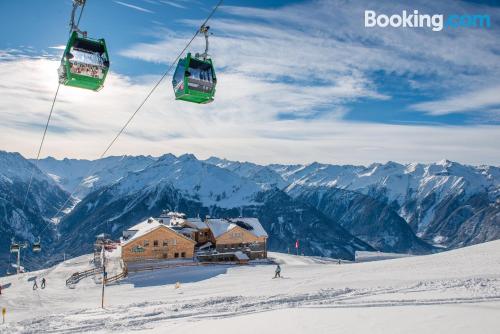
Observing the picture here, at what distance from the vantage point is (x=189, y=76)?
20484mm

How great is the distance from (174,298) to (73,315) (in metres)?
7.48

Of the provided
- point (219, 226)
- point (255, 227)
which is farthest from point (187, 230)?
point (255, 227)

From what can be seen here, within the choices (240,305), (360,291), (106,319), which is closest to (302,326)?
(240,305)

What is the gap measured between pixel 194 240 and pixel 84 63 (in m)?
59.0

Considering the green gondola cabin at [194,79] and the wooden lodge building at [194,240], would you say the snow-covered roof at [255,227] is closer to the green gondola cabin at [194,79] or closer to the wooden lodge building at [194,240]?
the wooden lodge building at [194,240]

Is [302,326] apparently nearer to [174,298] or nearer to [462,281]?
[462,281]

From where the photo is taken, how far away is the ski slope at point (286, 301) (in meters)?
17.8

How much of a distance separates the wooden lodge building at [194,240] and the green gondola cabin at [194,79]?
46.8m

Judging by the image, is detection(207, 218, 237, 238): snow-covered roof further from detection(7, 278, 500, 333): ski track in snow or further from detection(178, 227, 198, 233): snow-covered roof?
detection(7, 278, 500, 333): ski track in snow

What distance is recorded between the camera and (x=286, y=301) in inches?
1098

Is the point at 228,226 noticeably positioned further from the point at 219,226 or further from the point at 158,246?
the point at 158,246

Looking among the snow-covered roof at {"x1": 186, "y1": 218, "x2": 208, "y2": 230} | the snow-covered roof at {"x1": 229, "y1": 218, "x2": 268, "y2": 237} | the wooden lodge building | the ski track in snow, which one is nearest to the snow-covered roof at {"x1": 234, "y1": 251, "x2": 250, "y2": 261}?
the wooden lodge building

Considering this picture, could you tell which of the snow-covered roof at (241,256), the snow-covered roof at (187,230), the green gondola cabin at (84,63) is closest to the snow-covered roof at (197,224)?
the snow-covered roof at (187,230)

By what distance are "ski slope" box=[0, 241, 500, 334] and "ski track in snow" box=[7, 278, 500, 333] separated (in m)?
0.07
